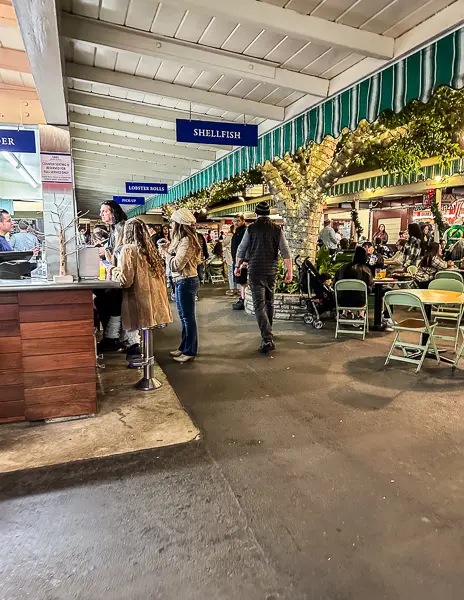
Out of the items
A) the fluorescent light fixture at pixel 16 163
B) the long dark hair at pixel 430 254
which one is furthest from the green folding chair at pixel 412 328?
the fluorescent light fixture at pixel 16 163

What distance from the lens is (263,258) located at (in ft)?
16.2

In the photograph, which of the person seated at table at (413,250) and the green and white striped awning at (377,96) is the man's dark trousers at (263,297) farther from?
the person seated at table at (413,250)

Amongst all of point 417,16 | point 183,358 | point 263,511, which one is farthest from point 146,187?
point 263,511

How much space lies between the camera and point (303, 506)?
218 cm

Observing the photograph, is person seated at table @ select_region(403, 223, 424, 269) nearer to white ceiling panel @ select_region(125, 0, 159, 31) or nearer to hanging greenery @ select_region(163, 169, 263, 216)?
hanging greenery @ select_region(163, 169, 263, 216)

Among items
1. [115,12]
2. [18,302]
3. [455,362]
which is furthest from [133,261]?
[455,362]

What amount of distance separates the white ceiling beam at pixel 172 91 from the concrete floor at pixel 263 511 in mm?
3282

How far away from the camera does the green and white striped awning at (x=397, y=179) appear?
9625mm

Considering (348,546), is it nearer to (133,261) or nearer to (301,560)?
(301,560)

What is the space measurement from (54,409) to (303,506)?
201 centimetres

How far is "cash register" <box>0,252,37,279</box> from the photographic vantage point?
12.1ft

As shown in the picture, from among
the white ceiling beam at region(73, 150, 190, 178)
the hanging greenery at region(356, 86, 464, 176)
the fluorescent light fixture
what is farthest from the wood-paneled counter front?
the white ceiling beam at region(73, 150, 190, 178)

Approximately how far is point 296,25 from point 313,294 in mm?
4096

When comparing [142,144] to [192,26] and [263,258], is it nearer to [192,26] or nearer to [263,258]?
[263,258]
